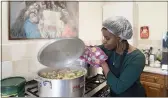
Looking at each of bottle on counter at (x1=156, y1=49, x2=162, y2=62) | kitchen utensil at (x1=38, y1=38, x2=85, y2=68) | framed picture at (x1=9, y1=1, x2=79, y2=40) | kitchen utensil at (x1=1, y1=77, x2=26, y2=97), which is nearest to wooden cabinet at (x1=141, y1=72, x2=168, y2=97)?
bottle on counter at (x1=156, y1=49, x2=162, y2=62)

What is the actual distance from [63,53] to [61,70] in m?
0.13

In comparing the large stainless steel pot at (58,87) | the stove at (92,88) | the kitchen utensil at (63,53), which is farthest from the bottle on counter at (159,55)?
the large stainless steel pot at (58,87)

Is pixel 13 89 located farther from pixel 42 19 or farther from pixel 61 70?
pixel 42 19

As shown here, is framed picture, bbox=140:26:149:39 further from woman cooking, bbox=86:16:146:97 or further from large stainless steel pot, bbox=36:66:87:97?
large stainless steel pot, bbox=36:66:87:97

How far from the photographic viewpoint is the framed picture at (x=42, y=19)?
114 centimetres

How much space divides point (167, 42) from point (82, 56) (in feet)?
4.50

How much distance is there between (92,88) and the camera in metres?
1.12

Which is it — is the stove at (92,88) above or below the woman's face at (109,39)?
below

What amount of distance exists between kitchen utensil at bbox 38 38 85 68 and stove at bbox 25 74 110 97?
221 mm

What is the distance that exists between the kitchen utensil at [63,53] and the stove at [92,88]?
0.22 m

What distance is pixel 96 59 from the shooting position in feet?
3.22

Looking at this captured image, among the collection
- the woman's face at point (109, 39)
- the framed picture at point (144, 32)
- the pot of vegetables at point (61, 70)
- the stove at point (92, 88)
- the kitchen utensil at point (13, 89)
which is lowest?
the stove at point (92, 88)

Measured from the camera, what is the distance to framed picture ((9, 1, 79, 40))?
1.14 metres

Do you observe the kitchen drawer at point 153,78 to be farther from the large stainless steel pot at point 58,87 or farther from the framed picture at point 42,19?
the large stainless steel pot at point 58,87
